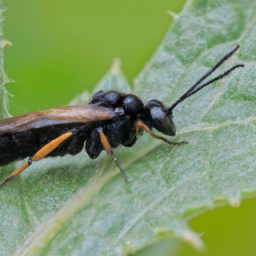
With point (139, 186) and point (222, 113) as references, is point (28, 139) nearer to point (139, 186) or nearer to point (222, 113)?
point (139, 186)

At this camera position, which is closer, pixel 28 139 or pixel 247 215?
pixel 28 139

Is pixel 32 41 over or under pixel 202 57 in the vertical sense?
under

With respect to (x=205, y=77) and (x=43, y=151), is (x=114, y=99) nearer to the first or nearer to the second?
(x=43, y=151)

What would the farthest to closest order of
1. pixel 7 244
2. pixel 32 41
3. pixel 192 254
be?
pixel 32 41 → pixel 192 254 → pixel 7 244

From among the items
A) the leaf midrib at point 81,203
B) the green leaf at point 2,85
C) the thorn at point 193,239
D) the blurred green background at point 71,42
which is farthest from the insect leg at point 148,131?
the blurred green background at point 71,42

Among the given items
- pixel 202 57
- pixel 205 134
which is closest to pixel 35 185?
pixel 205 134

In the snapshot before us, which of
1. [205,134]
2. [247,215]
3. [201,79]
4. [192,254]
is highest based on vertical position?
[201,79]

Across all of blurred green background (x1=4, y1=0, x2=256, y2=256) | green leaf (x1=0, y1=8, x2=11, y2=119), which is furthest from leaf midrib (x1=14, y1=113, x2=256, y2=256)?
blurred green background (x1=4, y1=0, x2=256, y2=256)
